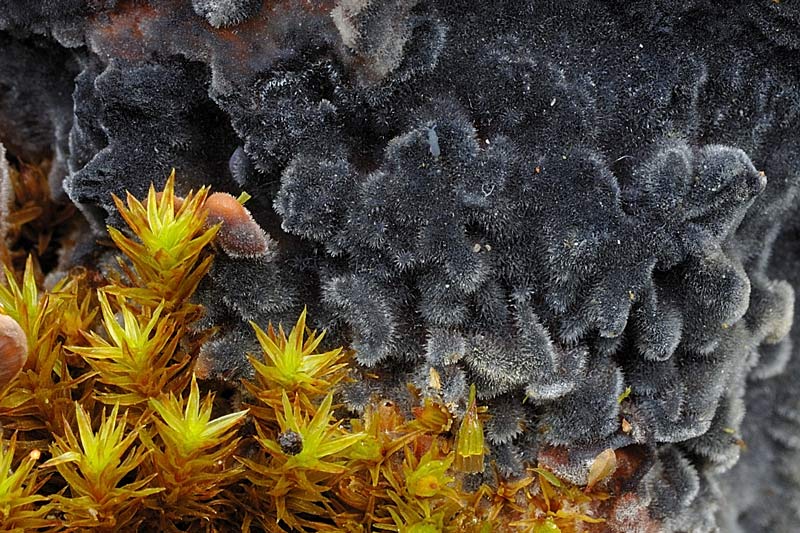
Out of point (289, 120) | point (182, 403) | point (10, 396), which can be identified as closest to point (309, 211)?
point (289, 120)

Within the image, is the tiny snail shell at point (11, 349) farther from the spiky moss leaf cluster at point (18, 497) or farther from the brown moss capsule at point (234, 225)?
the brown moss capsule at point (234, 225)

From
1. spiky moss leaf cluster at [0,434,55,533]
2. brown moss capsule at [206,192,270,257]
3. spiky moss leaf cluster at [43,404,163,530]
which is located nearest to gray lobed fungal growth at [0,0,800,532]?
brown moss capsule at [206,192,270,257]

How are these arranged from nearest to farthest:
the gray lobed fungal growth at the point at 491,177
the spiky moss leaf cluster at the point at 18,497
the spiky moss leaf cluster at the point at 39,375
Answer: the spiky moss leaf cluster at the point at 18,497
the spiky moss leaf cluster at the point at 39,375
the gray lobed fungal growth at the point at 491,177

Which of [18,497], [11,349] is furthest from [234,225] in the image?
[18,497]

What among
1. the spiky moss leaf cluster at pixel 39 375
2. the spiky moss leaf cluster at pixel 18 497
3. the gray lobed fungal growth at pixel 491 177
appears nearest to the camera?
the spiky moss leaf cluster at pixel 18 497

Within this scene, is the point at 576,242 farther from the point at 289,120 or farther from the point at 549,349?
the point at 289,120

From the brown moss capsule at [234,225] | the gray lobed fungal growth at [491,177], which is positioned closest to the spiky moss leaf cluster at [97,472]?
the gray lobed fungal growth at [491,177]

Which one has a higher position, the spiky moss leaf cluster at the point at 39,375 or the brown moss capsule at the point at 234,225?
the brown moss capsule at the point at 234,225
